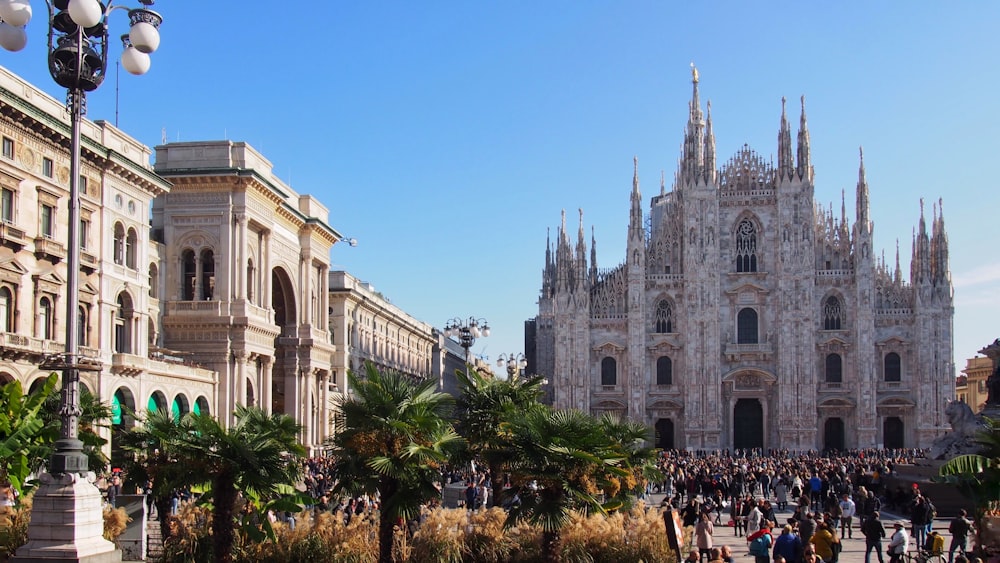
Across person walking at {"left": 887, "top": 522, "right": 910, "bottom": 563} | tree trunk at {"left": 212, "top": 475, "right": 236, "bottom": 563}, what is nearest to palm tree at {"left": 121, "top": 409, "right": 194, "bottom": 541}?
tree trunk at {"left": 212, "top": 475, "right": 236, "bottom": 563}

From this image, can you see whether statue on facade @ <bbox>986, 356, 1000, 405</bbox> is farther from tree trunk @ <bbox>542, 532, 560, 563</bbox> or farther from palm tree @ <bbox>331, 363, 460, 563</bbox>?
palm tree @ <bbox>331, 363, 460, 563</bbox>

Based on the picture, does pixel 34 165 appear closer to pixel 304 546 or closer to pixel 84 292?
pixel 84 292

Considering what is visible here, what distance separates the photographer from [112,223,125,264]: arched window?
35.9 m

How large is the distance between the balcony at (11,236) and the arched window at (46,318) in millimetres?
2182

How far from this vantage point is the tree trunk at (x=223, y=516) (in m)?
16.7

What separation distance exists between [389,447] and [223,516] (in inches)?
105

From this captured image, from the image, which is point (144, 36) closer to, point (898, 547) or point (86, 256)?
point (898, 547)

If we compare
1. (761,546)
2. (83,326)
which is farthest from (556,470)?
(83,326)

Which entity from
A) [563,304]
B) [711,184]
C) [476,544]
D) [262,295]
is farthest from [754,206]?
[476,544]

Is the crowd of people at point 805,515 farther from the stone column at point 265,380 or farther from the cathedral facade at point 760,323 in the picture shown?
the cathedral facade at point 760,323

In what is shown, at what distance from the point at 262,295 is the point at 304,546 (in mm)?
29969

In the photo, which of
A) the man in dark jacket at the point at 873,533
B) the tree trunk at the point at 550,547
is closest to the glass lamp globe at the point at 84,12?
the tree trunk at the point at 550,547

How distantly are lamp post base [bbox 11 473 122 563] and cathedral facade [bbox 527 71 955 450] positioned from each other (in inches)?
2216

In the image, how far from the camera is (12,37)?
541 inches
